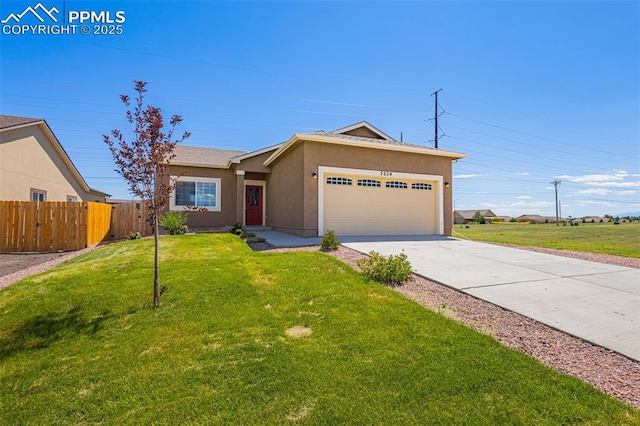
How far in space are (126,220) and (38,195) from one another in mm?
5698

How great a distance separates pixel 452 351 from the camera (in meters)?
3.11

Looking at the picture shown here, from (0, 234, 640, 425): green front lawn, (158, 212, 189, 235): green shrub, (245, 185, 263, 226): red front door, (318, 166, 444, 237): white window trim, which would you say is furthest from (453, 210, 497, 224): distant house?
(0, 234, 640, 425): green front lawn

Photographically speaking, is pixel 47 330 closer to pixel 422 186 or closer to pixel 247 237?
pixel 247 237

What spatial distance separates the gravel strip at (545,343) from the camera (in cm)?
270

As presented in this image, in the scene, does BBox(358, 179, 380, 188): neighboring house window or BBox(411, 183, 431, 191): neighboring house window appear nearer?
BBox(358, 179, 380, 188): neighboring house window

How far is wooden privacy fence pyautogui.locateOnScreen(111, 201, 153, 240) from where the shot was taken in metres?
13.6

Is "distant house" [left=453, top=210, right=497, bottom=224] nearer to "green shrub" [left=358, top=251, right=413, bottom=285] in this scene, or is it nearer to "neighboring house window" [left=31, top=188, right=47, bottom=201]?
"green shrub" [left=358, top=251, right=413, bottom=285]

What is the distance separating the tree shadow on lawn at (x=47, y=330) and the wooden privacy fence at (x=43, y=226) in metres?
8.51

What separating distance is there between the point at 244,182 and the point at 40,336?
44.8 ft

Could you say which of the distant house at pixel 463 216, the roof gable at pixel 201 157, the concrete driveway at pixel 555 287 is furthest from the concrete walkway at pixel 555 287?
the distant house at pixel 463 216

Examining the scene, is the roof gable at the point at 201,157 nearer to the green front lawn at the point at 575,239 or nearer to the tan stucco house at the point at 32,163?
the tan stucco house at the point at 32,163

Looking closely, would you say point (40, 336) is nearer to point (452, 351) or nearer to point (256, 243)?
point (452, 351)

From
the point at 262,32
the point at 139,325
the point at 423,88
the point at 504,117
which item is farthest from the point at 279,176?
the point at 504,117

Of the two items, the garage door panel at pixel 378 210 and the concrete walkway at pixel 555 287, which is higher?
the garage door panel at pixel 378 210
